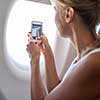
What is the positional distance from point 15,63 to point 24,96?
21 cm

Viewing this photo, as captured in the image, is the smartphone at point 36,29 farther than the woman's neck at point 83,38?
Yes

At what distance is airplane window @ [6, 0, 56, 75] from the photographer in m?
1.58

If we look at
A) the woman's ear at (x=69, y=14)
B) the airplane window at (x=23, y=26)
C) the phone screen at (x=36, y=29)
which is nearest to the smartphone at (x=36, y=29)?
the phone screen at (x=36, y=29)

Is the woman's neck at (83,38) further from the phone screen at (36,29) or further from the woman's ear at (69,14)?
the phone screen at (36,29)

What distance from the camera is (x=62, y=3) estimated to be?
1.09 metres

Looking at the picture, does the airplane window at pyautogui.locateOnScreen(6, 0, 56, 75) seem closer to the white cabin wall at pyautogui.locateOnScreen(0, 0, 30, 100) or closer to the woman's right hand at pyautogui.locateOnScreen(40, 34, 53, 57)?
the white cabin wall at pyautogui.locateOnScreen(0, 0, 30, 100)

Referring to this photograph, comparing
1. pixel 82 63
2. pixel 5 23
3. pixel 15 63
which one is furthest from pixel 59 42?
pixel 82 63

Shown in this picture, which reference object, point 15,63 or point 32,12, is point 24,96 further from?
point 32,12

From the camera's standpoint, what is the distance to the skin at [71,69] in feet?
3.10

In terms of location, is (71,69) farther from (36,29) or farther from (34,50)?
(36,29)

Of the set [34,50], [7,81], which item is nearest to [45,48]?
[34,50]

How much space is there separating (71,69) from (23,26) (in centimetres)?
69

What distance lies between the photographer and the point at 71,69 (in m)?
1.03

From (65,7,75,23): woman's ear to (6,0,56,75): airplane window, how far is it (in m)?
0.52
